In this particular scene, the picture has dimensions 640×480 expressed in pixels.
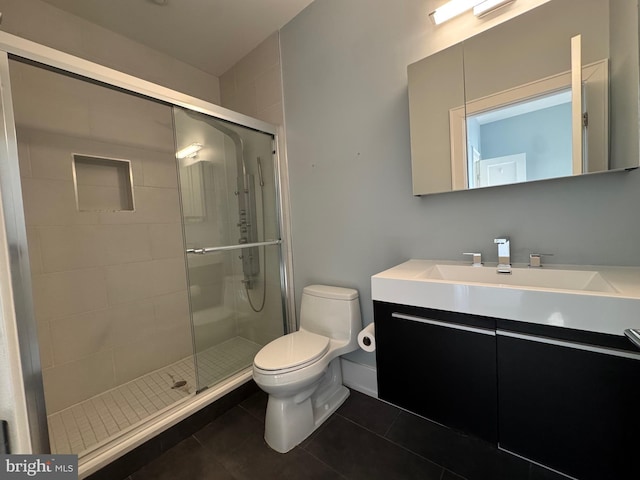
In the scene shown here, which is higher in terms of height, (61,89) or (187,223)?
(61,89)

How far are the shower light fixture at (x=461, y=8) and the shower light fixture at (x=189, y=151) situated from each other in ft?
4.88

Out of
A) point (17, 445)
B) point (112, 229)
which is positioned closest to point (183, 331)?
point (112, 229)

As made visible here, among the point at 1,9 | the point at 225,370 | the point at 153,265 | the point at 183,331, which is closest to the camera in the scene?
the point at 1,9

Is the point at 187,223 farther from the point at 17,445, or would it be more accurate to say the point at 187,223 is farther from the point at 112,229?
the point at 17,445

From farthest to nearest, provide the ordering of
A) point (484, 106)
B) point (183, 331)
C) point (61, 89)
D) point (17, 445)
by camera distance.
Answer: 1. point (183, 331)
2. point (61, 89)
3. point (484, 106)
4. point (17, 445)

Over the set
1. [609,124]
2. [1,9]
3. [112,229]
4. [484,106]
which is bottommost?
[112,229]

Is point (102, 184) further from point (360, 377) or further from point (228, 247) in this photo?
point (360, 377)

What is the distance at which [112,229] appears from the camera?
192 centimetres

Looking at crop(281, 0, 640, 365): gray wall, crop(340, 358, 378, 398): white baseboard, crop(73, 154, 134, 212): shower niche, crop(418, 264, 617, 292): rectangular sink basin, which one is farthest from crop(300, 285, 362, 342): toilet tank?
crop(73, 154, 134, 212): shower niche

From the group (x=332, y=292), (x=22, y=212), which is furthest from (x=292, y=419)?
(x=22, y=212)

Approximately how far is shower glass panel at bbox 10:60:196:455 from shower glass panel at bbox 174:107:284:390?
0.80ft

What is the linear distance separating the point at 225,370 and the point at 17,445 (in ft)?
5.04

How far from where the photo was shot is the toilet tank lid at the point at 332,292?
1.67 meters
